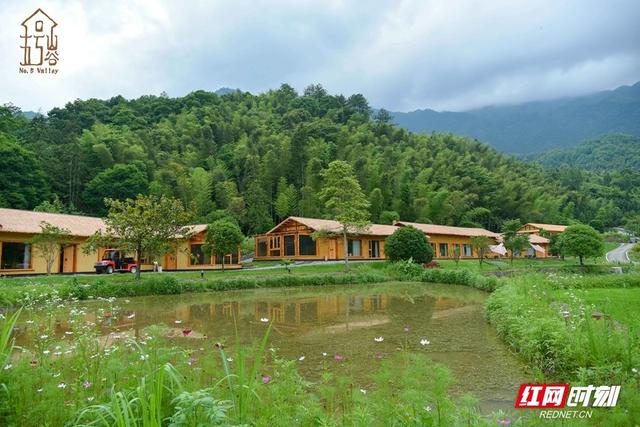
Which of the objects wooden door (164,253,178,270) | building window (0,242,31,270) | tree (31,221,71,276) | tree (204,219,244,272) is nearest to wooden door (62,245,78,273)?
building window (0,242,31,270)

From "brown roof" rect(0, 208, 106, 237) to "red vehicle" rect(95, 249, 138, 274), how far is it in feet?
4.42

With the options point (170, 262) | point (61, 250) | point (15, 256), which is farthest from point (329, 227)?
point (15, 256)

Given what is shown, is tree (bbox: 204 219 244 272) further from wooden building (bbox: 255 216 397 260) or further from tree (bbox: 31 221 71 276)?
wooden building (bbox: 255 216 397 260)

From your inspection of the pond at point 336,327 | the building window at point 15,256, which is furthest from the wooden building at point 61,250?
the pond at point 336,327

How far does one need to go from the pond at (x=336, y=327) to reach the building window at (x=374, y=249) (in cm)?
1361

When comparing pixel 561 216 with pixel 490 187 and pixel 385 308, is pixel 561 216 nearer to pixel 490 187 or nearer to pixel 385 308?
pixel 490 187

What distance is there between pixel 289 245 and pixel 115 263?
11.2 m

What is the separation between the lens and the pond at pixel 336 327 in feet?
16.5

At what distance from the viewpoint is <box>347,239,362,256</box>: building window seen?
1131 inches

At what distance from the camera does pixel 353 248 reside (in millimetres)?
28969

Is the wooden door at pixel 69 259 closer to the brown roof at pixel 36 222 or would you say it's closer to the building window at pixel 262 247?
the brown roof at pixel 36 222

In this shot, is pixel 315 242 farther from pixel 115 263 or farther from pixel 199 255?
pixel 115 263

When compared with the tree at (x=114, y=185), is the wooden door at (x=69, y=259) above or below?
below

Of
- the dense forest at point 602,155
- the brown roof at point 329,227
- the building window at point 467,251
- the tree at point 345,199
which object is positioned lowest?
the building window at point 467,251
